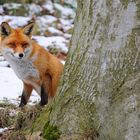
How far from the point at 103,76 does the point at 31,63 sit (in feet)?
6.80

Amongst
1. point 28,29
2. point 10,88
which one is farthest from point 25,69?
point 10,88

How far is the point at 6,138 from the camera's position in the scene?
474 cm

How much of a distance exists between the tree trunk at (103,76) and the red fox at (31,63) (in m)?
1.59

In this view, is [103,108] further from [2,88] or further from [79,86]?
[2,88]

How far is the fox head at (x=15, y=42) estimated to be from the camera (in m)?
6.00

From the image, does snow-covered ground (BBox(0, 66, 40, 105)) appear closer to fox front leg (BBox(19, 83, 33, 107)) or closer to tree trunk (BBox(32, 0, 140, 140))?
fox front leg (BBox(19, 83, 33, 107))

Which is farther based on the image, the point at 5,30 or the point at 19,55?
the point at 5,30

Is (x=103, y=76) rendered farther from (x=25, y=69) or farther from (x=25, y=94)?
(x=25, y=94)

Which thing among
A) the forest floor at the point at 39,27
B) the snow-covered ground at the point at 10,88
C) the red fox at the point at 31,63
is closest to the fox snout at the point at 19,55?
the red fox at the point at 31,63

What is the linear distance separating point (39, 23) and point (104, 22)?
28.6ft

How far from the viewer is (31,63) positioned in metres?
6.05

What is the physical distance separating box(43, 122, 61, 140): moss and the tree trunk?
0.05 m

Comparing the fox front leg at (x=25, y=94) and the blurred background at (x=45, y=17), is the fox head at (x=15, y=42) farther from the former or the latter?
the blurred background at (x=45, y=17)

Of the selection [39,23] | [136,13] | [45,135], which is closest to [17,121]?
[45,135]
